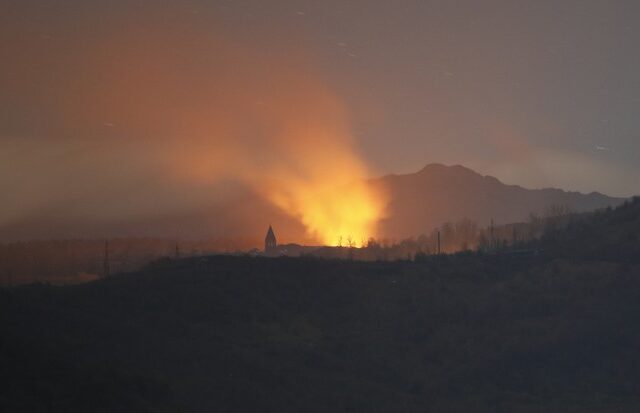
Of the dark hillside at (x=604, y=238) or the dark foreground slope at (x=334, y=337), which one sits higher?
the dark hillside at (x=604, y=238)

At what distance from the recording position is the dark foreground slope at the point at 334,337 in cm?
4360

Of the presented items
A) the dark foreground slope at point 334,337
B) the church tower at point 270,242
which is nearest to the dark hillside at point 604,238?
the dark foreground slope at point 334,337

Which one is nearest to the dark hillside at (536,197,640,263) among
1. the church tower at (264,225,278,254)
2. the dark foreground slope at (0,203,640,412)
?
the dark foreground slope at (0,203,640,412)

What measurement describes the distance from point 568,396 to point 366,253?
63.2m

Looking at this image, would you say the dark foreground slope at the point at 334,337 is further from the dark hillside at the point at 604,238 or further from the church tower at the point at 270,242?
the church tower at the point at 270,242

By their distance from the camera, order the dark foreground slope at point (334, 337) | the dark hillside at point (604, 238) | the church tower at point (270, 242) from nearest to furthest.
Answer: the dark foreground slope at point (334, 337), the dark hillside at point (604, 238), the church tower at point (270, 242)

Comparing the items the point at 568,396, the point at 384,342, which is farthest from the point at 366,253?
the point at 568,396

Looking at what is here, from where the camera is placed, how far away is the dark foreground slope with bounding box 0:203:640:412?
143ft

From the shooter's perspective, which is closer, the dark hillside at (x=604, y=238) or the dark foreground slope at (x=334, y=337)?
the dark foreground slope at (x=334, y=337)

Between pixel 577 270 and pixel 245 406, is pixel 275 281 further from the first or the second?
pixel 245 406

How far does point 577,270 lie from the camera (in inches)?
3194

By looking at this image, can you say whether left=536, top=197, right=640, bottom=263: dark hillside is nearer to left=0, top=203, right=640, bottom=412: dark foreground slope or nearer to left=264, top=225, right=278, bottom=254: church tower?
left=0, top=203, right=640, bottom=412: dark foreground slope

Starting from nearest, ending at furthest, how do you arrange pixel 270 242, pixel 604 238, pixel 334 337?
pixel 334 337 < pixel 604 238 < pixel 270 242

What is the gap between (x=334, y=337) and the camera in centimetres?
6688
